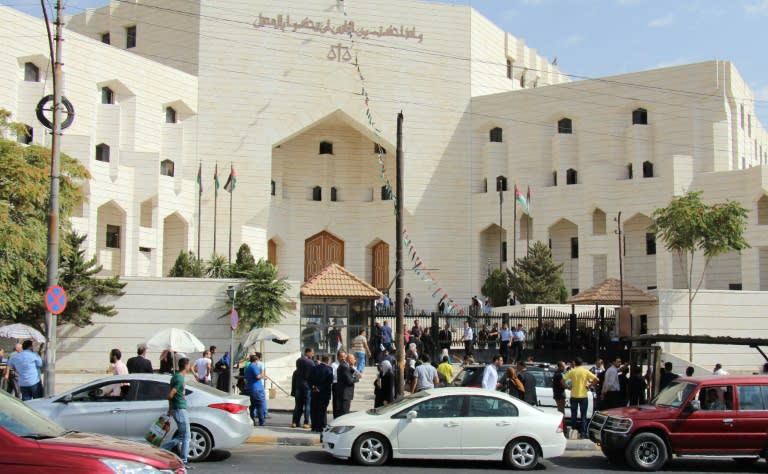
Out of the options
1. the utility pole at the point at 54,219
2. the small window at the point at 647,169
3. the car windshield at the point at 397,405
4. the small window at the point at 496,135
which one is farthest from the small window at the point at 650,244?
the utility pole at the point at 54,219

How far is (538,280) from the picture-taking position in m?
38.8

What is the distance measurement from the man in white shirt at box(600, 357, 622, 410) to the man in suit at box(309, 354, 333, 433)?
482cm

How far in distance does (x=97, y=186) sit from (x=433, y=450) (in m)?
28.0

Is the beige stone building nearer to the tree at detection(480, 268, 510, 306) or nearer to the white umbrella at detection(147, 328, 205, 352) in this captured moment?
the tree at detection(480, 268, 510, 306)

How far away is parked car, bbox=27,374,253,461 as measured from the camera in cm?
1138

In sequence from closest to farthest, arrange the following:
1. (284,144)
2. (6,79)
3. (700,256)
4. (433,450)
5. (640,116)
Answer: (433,450) → (6,79) → (700,256) → (640,116) → (284,144)

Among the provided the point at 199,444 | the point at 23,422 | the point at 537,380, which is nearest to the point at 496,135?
the point at 537,380

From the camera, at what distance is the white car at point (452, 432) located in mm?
11648

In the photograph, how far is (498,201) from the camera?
4481cm

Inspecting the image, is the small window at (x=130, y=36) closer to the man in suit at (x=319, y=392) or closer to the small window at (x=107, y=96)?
the small window at (x=107, y=96)

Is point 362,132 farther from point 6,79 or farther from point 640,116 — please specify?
point 6,79

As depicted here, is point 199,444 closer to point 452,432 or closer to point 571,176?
point 452,432

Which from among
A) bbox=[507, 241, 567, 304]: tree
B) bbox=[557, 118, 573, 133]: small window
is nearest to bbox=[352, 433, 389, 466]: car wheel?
bbox=[507, 241, 567, 304]: tree

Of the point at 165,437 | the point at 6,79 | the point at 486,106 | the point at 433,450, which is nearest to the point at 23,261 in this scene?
the point at 165,437
